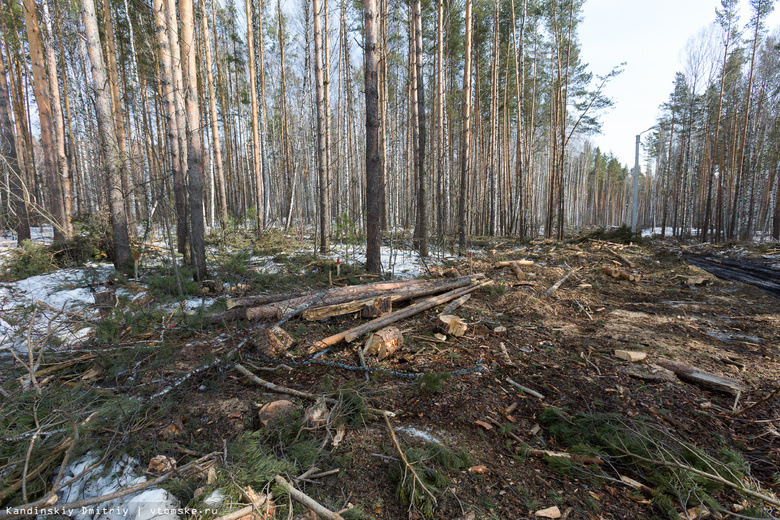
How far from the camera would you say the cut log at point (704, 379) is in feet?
9.86

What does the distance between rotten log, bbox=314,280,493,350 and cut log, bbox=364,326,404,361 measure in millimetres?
241

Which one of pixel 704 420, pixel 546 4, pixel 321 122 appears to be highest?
pixel 546 4

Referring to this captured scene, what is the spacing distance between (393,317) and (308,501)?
8.92ft

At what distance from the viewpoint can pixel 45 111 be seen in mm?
8281

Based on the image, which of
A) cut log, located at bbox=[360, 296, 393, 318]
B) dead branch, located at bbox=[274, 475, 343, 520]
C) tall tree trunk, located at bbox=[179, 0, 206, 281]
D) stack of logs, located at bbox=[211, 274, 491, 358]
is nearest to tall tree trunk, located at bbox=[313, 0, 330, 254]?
tall tree trunk, located at bbox=[179, 0, 206, 281]

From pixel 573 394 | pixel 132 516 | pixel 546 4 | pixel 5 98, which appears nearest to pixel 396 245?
pixel 573 394

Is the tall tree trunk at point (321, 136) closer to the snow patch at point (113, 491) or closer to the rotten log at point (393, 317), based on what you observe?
the rotten log at point (393, 317)

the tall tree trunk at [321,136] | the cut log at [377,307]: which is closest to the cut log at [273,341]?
the cut log at [377,307]

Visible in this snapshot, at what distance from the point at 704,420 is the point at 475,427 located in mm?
1946

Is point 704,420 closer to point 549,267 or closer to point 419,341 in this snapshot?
point 419,341

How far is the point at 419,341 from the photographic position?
4156 millimetres

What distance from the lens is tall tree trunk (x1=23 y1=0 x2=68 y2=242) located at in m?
7.92

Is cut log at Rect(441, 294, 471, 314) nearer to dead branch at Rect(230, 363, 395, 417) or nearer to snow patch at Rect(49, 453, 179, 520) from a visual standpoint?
dead branch at Rect(230, 363, 395, 417)

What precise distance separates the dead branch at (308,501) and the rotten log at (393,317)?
1.85 metres
